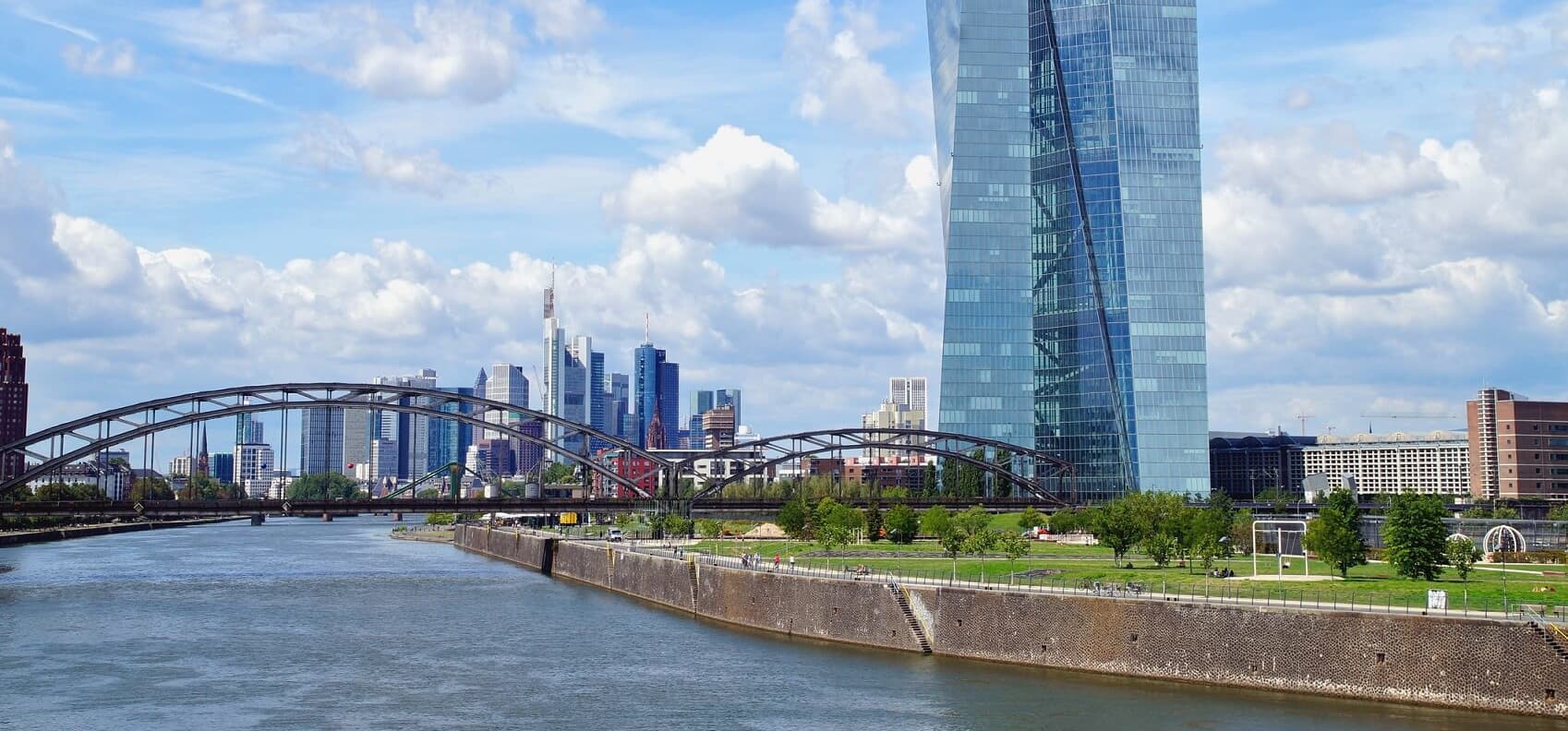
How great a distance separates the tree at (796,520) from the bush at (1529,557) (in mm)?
52271

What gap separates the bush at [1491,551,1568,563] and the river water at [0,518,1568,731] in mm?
37463

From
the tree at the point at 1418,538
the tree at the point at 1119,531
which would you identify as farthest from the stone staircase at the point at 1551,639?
the tree at the point at 1119,531

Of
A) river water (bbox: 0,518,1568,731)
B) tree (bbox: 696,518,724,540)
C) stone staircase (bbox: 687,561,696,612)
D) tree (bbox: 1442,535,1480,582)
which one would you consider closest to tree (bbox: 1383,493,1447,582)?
tree (bbox: 1442,535,1480,582)

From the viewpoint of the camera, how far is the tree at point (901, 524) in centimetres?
11938

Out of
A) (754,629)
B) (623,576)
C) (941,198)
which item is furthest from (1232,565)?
(941,198)

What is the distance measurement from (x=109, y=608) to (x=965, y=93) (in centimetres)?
10905

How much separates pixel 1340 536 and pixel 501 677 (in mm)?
38218

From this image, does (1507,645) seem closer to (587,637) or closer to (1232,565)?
(1232,565)

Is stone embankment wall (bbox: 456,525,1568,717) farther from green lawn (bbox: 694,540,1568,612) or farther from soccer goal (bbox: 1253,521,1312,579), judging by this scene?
soccer goal (bbox: 1253,521,1312,579)

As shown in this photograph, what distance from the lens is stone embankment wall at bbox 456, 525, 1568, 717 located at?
5259cm

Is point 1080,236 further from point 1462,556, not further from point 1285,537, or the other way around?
point 1462,556

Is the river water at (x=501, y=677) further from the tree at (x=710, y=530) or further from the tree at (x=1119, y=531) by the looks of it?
the tree at (x=710, y=530)

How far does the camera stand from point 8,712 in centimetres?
5741

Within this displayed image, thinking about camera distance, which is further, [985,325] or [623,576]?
[985,325]
